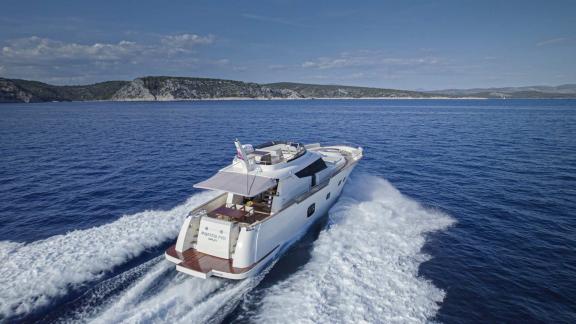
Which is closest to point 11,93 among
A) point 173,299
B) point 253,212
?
point 253,212

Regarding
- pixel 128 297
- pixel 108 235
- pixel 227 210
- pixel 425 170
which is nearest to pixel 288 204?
pixel 227 210

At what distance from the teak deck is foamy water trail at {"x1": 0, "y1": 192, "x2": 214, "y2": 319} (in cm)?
246

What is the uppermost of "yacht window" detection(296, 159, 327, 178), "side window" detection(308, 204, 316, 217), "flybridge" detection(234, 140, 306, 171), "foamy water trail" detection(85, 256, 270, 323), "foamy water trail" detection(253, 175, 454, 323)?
"flybridge" detection(234, 140, 306, 171)

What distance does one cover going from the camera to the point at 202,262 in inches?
443

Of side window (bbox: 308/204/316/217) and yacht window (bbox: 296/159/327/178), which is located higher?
yacht window (bbox: 296/159/327/178)

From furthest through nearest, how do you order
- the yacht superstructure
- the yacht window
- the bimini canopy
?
the yacht window
the bimini canopy
the yacht superstructure

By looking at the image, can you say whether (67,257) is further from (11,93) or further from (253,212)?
(11,93)

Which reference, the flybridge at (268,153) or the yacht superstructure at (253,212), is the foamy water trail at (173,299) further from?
the flybridge at (268,153)

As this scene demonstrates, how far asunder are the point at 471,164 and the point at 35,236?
103ft

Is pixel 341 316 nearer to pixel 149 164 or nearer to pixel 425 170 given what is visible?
pixel 425 170

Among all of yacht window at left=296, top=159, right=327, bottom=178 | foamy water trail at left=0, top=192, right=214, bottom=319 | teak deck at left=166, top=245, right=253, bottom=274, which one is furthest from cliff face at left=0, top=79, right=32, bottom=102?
teak deck at left=166, top=245, right=253, bottom=274

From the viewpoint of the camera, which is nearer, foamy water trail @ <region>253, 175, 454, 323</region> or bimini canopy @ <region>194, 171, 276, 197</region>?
foamy water trail @ <region>253, 175, 454, 323</region>

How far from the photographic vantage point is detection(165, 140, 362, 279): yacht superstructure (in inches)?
444

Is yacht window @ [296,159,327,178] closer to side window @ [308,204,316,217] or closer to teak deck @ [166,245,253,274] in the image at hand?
side window @ [308,204,316,217]
